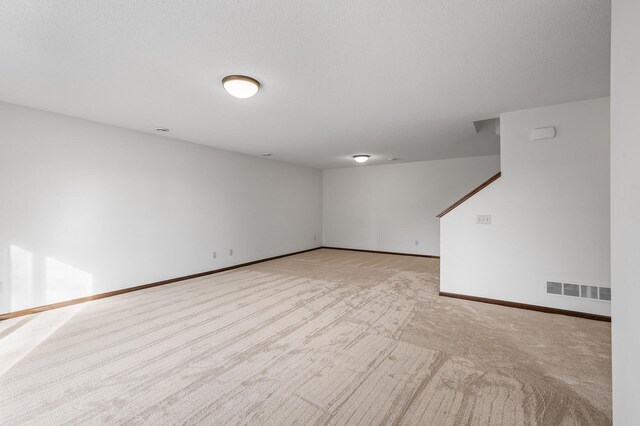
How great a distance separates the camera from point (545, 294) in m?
3.21

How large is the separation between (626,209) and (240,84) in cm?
254

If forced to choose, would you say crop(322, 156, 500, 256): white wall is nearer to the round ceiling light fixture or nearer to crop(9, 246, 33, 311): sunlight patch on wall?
the round ceiling light fixture

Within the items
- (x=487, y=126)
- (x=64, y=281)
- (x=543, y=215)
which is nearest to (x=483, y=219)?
(x=543, y=215)

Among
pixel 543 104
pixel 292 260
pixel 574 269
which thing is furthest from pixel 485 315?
pixel 292 260

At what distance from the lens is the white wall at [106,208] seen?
3158 mm

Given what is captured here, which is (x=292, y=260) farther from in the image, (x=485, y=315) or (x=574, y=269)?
(x=574, y=269)

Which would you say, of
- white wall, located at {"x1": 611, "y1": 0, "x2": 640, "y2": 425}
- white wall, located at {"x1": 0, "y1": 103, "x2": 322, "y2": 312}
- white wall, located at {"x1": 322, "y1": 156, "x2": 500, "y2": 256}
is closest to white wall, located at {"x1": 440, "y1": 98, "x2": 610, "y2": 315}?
white wall, located at {"x1": 611, "y1": 0, "x2": 640, "y2": 425}

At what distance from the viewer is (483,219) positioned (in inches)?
140

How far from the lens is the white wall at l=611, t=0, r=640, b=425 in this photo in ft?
2.91

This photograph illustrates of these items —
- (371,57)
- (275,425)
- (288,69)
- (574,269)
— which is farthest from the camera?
(574,269)

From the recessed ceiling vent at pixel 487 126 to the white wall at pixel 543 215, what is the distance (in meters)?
0.63

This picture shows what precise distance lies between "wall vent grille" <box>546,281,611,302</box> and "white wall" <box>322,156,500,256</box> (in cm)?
356

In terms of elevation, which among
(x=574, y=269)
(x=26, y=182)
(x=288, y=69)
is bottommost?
(x=574, y=269)

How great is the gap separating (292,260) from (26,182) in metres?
4.49
